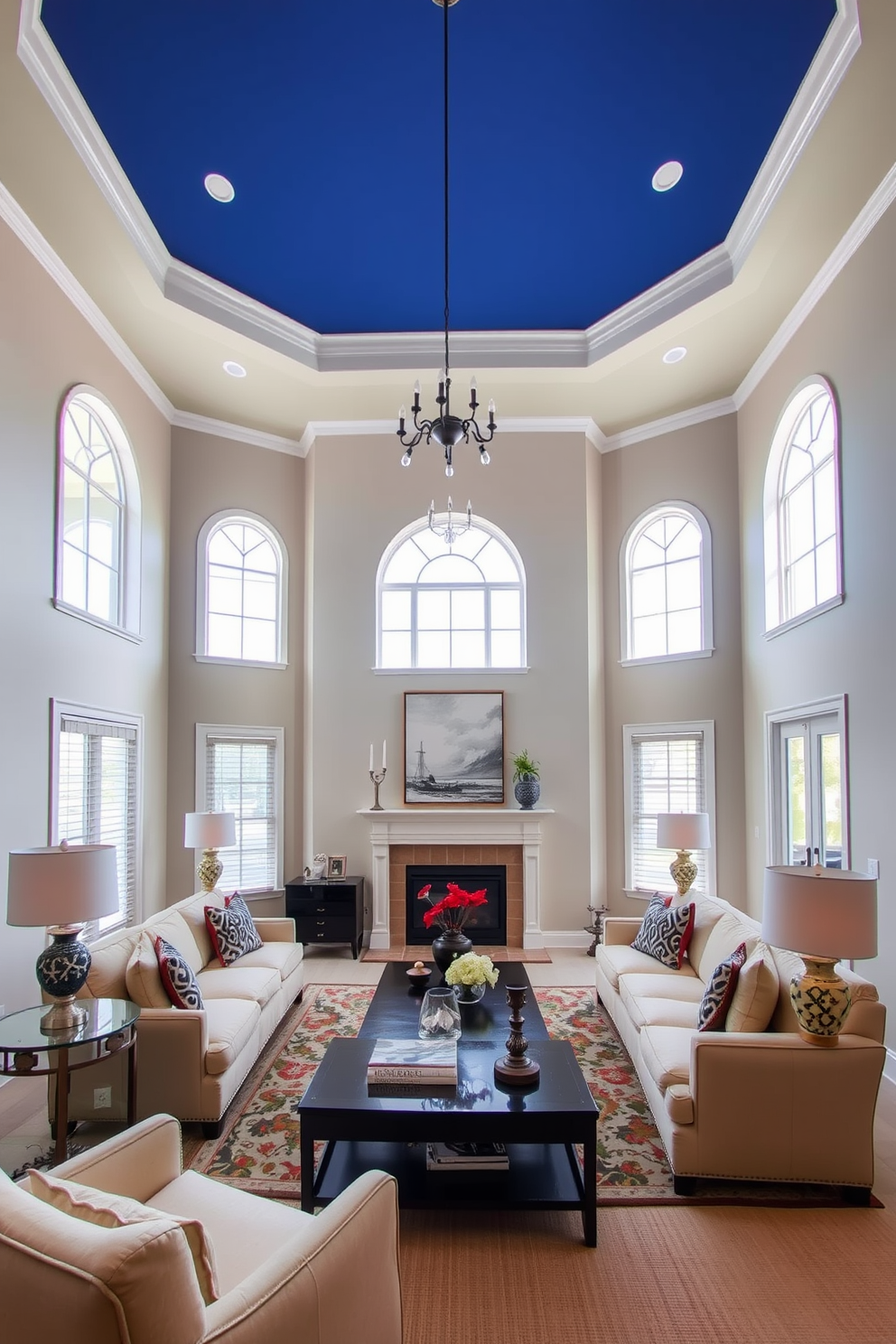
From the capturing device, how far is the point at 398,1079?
3.19 m

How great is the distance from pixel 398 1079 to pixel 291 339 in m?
5.64

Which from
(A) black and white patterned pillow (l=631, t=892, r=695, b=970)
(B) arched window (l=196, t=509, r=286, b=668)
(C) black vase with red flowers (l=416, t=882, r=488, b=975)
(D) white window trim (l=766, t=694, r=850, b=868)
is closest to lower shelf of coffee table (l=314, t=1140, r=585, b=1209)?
(C) black vase with red flowers (l=416, t=882, r=488, b=975)

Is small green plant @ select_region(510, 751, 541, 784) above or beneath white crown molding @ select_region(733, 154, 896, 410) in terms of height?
beneath

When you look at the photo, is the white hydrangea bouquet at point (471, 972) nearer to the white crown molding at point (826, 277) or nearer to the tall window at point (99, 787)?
the tall window at point (99, 787)

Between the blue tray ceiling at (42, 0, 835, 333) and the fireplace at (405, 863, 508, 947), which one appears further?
the fireplace at (405, 863, 508, 947)

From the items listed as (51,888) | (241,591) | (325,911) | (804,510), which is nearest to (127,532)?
(241,591)

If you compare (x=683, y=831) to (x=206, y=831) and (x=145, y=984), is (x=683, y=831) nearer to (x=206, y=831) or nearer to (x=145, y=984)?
(x=206, y=831)

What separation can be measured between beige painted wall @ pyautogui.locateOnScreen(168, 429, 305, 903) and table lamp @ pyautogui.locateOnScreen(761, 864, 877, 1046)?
533 cm

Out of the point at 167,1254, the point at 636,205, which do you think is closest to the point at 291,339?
the point at 636,205

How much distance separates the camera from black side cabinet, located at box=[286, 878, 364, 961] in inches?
273

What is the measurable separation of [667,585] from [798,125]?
394cm

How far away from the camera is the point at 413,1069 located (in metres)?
3.21

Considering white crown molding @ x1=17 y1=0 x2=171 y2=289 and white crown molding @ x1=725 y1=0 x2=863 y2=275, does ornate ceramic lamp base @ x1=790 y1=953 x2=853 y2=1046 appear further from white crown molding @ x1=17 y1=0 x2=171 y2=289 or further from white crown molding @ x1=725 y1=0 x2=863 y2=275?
white crown molding @ x1=17 y1=0 x2=171 y2=289

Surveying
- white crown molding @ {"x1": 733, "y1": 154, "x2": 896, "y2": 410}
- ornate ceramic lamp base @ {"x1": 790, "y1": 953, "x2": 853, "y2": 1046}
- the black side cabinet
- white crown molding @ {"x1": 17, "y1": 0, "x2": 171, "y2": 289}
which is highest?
white crown molding @ {"x1": 17, "y1": 0, "x2": 171, "y2": 289}
